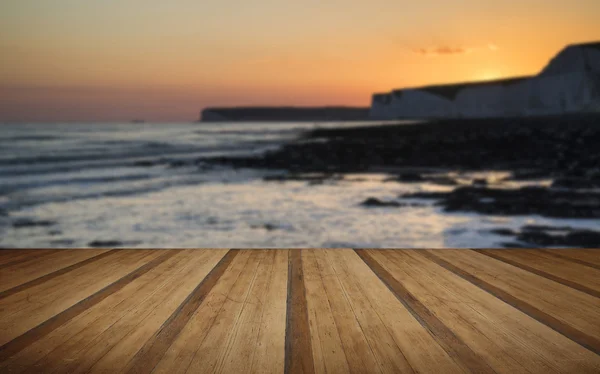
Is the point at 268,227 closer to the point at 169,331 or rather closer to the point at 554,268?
the point at 554,268

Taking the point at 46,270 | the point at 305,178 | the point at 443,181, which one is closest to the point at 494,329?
the point at 46,270

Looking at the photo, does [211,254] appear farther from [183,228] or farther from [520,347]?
[183,228]

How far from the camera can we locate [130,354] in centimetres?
183

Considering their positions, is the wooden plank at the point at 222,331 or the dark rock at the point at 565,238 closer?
the wooden plank at the point at 222,331

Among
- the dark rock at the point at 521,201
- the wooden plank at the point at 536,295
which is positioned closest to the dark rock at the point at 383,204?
the dark rock at the point at 521,201

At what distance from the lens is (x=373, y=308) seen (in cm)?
233

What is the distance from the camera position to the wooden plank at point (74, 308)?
1.97 meters

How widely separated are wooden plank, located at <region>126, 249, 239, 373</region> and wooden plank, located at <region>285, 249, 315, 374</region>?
0.43 metres

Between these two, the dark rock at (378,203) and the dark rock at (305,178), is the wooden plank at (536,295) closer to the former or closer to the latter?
the dark rock at (378,203)

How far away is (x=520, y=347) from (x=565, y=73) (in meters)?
65.5

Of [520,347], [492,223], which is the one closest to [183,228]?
[492,223]

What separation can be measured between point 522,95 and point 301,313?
241 ft

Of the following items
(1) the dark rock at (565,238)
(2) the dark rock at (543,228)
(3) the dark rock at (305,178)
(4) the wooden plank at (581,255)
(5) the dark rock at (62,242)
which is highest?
(4) the wooden plank at (581,255)

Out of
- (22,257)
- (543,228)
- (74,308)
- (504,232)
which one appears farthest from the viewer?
(543,228)
